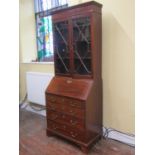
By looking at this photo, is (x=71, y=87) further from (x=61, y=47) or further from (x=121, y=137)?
(x=121, y=137)

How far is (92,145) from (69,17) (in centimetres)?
173

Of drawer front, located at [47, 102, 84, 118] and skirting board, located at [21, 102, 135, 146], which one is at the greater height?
drawer front, located at [47, 102, 84, 118]

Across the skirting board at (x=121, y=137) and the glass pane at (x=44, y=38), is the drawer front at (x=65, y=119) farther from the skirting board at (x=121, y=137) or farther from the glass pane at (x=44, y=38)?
the glass pane at (x=44, y=38)

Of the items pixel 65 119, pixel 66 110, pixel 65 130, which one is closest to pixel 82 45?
pixel 66 110

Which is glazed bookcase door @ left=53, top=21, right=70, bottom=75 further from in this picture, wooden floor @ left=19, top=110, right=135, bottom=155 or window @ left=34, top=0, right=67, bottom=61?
wooden floor @ left=19, top=110, right=135, bottom=155

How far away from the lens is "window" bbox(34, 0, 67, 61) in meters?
3.57

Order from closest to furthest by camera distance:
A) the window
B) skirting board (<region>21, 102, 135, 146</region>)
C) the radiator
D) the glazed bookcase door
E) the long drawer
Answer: the long drawer, skirting board (<region>21, 102, 135, 146</region>), the glazed bookcase door, the radiator, the window

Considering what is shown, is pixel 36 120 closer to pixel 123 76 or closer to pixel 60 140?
pixel 60 140

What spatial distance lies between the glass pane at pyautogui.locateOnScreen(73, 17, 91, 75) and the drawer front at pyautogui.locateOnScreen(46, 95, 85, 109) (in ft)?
1.31

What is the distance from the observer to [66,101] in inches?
96.7

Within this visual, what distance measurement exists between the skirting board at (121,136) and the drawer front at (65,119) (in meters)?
0.55

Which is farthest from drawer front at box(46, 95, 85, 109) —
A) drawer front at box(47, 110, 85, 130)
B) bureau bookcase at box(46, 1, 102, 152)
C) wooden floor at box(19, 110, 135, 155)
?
wooden floor at box(19, 110, 135, 155)

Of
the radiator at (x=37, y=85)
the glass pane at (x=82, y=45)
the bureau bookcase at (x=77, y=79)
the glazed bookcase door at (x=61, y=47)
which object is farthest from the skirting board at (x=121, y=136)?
the radiator at (x=37, y=85)
